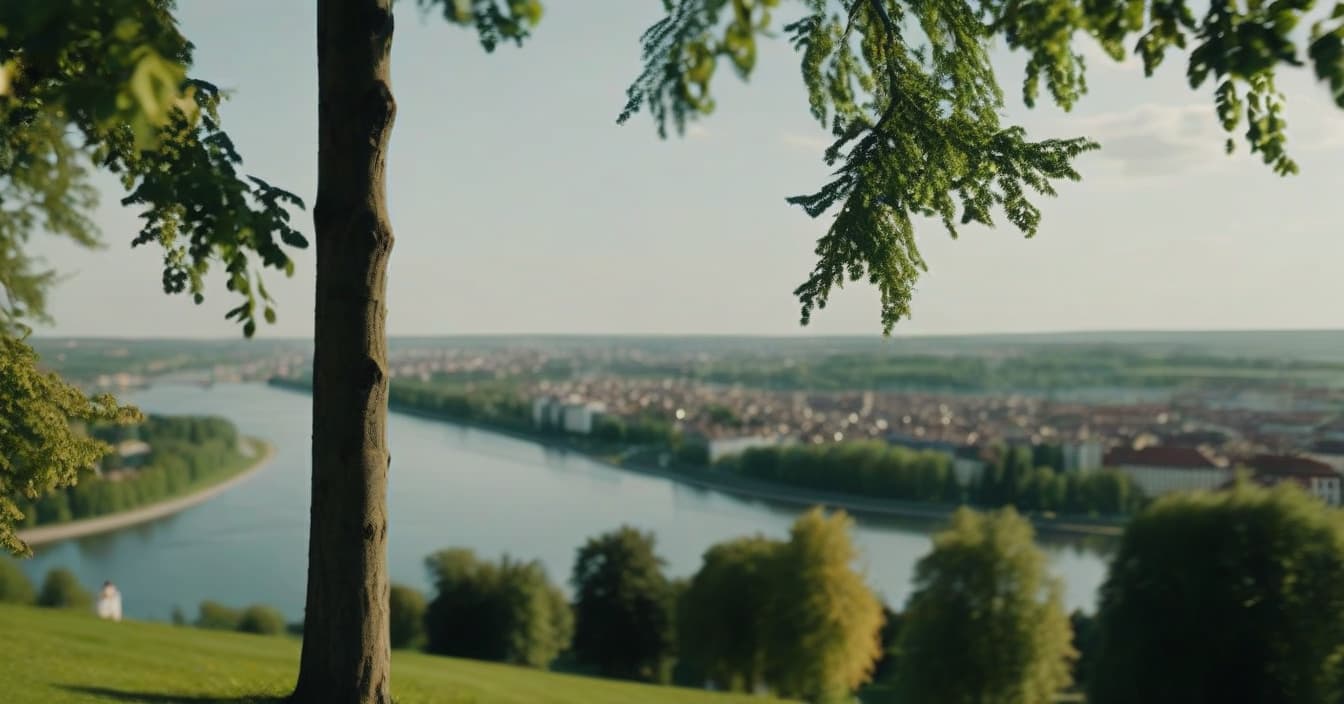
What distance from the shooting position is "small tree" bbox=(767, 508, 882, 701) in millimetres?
16234

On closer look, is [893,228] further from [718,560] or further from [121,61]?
[718,560]

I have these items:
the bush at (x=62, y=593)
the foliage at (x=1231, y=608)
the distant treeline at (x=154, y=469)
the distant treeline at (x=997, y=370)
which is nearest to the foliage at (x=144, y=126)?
the foliage at (x=1231, y=608)

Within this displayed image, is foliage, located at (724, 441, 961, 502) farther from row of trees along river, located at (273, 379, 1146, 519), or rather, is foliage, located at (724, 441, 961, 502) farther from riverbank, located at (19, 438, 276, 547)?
riverbank, located at (19, 438, 276, 547)

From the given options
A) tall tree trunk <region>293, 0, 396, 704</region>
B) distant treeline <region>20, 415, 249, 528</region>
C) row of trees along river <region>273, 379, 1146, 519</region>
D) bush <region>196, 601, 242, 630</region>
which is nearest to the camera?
tall tree trunk <region>293, 0, 396, 704</region>

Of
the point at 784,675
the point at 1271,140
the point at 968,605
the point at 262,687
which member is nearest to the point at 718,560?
the point at 784,675

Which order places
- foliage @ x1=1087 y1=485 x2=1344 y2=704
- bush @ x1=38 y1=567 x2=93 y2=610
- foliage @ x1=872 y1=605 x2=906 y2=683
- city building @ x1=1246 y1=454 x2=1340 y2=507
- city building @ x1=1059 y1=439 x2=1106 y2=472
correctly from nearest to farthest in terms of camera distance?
foliage @ x1=1087 y1=485 x2=1344 y2=704 < foliage @ x1=872 y1=605 x2=906 y2=683 < bush @ x1=38 y1=567 x2=93 y2=610 < city building @ x1=1246 y1=454 x2=1340 y2=507 < city building @ x1=1059 y1=439 x2=1106 y2=472

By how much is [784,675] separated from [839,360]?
310 feet

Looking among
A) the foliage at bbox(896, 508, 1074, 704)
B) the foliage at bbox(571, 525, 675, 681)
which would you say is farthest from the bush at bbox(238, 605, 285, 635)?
the foliage at bbox(896, 508, 1074, 704)

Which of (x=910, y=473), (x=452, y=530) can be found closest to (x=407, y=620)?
(x=452, y=530)

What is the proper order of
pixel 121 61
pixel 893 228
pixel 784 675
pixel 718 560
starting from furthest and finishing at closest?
pixel 718 560
pixel 784 675
pixel 893 228
pixel 121 61

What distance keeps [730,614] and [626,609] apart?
10.2 feet

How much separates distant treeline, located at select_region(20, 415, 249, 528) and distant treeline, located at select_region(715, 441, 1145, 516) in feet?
81.6

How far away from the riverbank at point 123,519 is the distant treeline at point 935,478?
24077 millimetres

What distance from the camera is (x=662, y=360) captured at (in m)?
138
